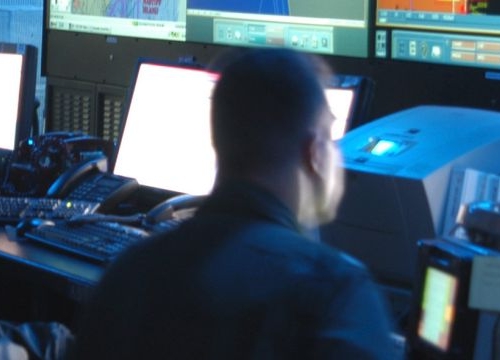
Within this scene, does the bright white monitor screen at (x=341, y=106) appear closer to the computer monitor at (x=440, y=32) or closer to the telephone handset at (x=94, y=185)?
the computer monitor at (x=440, y=32)

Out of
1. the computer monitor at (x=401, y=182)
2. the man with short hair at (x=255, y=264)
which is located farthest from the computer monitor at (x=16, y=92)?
the man with short hair at (x=255, y=264)

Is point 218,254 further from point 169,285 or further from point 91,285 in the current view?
point 91,285

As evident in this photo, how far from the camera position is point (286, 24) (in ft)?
11.5

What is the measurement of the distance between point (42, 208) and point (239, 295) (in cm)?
184

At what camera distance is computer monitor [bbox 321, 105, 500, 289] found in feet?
7.25

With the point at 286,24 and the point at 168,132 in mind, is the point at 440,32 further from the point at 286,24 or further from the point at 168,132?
the point at 168,132

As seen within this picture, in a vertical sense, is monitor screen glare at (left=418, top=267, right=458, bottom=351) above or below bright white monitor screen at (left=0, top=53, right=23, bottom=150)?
below

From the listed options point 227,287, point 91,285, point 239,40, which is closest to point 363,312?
point 227,287

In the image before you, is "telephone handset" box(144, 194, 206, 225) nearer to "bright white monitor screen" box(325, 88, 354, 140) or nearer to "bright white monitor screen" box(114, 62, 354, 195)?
"bright white monitor screen" box(114, 62, 354, 195)

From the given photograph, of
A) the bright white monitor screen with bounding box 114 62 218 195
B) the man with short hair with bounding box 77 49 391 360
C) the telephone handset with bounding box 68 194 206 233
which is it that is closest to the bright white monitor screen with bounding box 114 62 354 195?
the bright white monitor screen with bounding box 114 62 218 195

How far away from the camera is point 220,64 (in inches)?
63.4

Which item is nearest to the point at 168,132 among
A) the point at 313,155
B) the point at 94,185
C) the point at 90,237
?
the point at 94,185

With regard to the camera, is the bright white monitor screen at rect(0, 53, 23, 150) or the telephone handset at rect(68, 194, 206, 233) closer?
the telephone handset at rect(68, 194, 206, 233)

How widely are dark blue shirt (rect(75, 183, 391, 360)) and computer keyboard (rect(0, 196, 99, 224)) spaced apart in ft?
4.94
